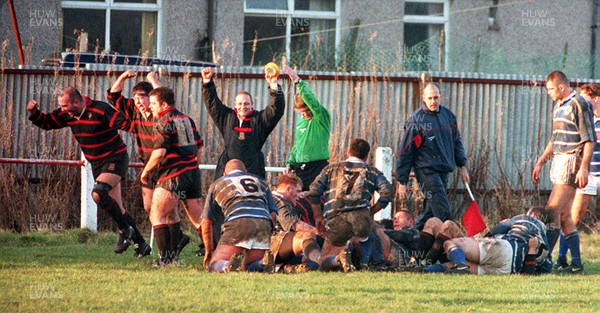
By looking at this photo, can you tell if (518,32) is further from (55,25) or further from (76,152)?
(76,152)

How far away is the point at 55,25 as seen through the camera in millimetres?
20016

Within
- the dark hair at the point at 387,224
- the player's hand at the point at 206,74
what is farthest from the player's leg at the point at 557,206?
the player's hand at the point at 206,74

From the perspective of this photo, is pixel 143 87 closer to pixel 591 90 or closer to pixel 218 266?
pixel 218 266

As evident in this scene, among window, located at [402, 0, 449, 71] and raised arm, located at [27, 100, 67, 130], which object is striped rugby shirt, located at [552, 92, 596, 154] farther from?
window, located at [402, 0, 449, 71]

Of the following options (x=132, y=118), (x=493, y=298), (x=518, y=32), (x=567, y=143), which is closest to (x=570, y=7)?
(x=518, y=32)

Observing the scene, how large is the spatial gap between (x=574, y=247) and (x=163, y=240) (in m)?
4.46

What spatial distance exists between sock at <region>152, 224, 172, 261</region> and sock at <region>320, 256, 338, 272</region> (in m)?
1.61

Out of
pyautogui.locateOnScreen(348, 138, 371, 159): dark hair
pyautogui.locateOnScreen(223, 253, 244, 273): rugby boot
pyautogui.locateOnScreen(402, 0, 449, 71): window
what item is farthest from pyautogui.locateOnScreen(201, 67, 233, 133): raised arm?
pyautogui.locateOnScreen(402, 0, 449, 71): window

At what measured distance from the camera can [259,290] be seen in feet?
28.9

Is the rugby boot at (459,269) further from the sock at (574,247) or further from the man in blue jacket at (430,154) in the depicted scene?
the man in blue jacket at (430,154)

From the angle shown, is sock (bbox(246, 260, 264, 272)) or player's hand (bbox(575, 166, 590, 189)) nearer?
sock (bbox(246, 260, 264, 272))

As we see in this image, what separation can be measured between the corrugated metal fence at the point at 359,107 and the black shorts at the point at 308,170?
2983mm

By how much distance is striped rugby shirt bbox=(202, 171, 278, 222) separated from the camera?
1013 cm

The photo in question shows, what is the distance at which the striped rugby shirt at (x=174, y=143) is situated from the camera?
1074 centimetres
